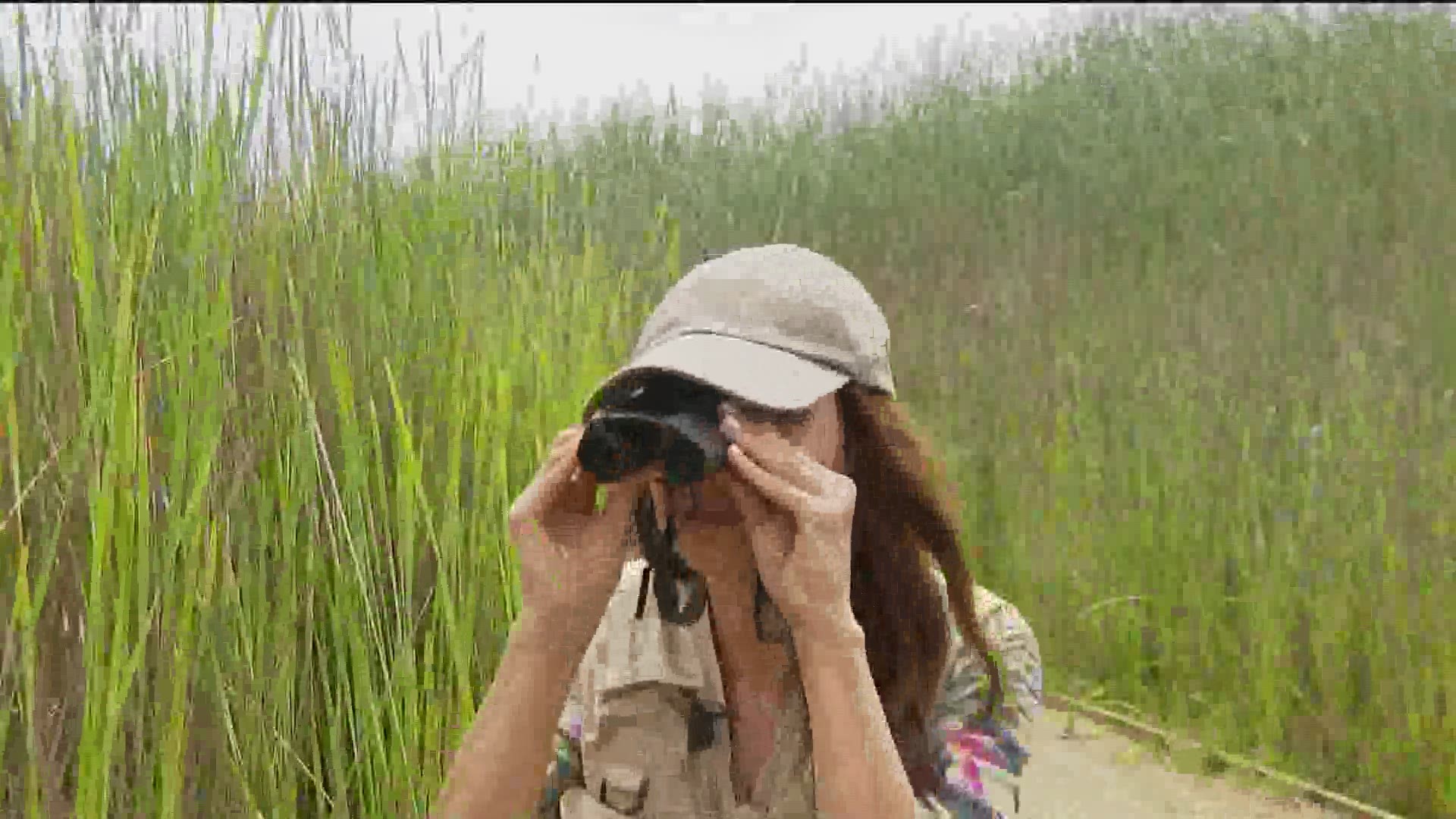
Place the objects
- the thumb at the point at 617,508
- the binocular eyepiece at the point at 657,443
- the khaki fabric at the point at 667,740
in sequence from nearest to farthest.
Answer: the binocular eyepiece at the point at 657,443
the thumb at the point at 617,508
the khaki fabric at the point at 667,740

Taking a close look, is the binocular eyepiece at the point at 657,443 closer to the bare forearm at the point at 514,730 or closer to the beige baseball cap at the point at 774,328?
the beige baseball cap at the point at 774,328

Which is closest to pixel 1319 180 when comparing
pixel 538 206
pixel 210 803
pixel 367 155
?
pixel 538 206

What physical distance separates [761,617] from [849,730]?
173mm

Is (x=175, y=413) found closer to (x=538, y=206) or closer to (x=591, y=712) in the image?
(x=591, y=712)

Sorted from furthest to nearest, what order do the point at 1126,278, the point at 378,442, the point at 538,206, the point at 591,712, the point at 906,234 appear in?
the point at 906,234, the point at 1126,278, the point at 538,206, the point at 378,442, the point at 591,712

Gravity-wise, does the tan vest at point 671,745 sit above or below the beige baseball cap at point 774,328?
below

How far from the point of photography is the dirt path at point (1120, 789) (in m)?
3.02

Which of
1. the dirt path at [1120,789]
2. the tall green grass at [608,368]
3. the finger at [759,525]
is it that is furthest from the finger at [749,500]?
the dirt path at [1120,789]

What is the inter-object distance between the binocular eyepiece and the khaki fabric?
0.91ft

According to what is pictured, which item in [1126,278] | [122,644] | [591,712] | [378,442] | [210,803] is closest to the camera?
[122,644]

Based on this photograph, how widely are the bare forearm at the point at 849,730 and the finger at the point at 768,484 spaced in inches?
4.9

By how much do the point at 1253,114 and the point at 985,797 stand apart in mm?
5718

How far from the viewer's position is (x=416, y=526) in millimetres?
1768

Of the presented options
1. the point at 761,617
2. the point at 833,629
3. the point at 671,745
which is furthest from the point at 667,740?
the point at 833,629
